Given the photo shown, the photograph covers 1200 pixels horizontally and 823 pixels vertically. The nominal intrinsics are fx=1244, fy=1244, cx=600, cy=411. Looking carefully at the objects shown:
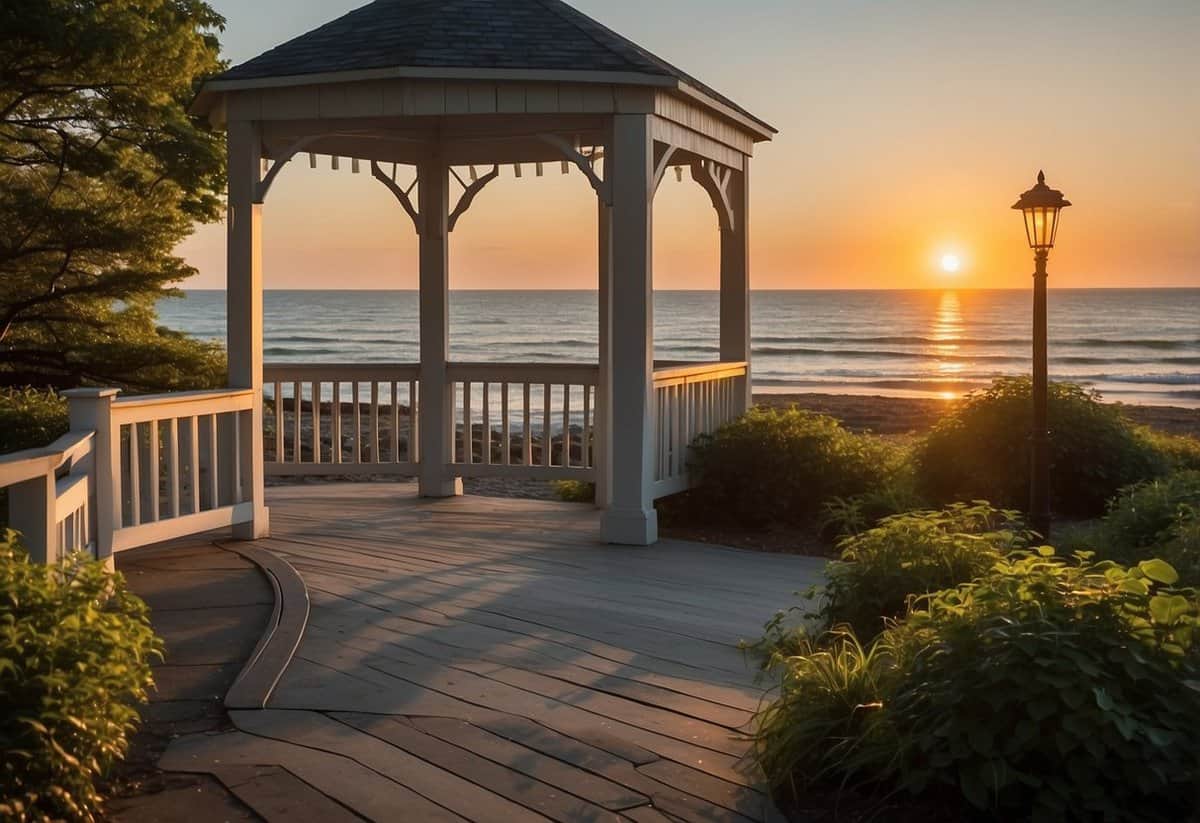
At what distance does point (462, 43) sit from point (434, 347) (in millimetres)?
2729

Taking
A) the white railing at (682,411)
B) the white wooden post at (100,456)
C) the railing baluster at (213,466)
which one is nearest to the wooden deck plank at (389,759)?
the white wooden post at (100,456)

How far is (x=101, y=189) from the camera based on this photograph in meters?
13.3

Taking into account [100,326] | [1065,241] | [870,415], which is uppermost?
[1065,241]

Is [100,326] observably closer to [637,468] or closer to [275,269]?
[637,468]

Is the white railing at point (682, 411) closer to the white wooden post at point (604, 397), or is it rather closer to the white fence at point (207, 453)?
the white fence at point (207, 453)

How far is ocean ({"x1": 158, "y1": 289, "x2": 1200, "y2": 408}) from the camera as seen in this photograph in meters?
40.3

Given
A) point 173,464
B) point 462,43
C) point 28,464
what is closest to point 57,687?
point 28,464

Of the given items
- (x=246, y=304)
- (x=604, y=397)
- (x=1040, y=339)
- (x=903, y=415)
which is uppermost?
(x=246, y=304)

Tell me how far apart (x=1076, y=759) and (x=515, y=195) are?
159 ft

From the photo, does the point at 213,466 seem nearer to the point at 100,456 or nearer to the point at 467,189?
the point at 100,456

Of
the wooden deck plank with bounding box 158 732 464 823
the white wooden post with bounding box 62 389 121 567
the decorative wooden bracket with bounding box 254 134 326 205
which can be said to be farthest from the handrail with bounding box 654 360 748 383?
the wooden deck plank with bounding box 158 732 464 823

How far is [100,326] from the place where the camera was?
12750 millimetres

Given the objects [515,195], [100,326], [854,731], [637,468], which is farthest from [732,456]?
[515,195]

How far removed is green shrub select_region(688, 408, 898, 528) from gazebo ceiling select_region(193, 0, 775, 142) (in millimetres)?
2308
